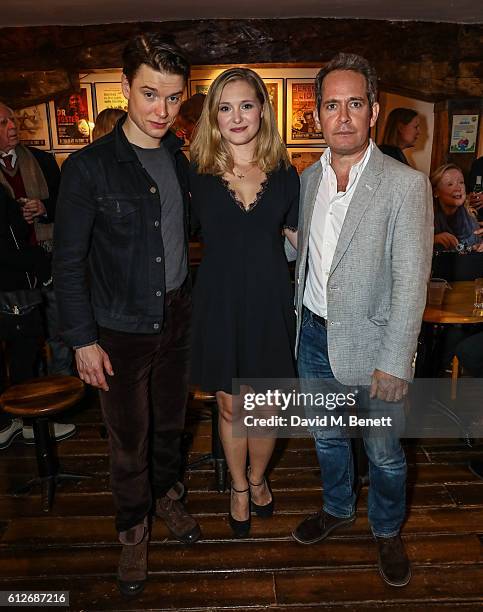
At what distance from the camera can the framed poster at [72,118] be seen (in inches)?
237

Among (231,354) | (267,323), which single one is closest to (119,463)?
(231,354)

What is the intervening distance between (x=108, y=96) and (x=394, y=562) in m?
5.49

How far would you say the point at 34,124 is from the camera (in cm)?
605

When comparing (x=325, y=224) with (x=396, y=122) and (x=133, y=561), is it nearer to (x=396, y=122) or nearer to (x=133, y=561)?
(x=133, y=561)

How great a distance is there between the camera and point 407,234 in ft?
6.00

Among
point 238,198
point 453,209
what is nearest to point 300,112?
point 453,209

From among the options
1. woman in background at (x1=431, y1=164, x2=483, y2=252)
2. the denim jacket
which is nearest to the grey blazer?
the denim jacket

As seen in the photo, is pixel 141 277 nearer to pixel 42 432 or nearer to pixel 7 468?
pixel 42 432

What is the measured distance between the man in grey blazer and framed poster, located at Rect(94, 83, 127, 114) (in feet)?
14.7

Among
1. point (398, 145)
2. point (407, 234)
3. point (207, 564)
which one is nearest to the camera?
point (407, 234)

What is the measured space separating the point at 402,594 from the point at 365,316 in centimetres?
112

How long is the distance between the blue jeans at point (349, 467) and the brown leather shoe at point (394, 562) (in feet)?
0.14

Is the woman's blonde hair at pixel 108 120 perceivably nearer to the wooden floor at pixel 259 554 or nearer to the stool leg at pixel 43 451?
the stool leg at pixel 43 451

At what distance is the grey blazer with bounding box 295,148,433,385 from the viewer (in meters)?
1.84
